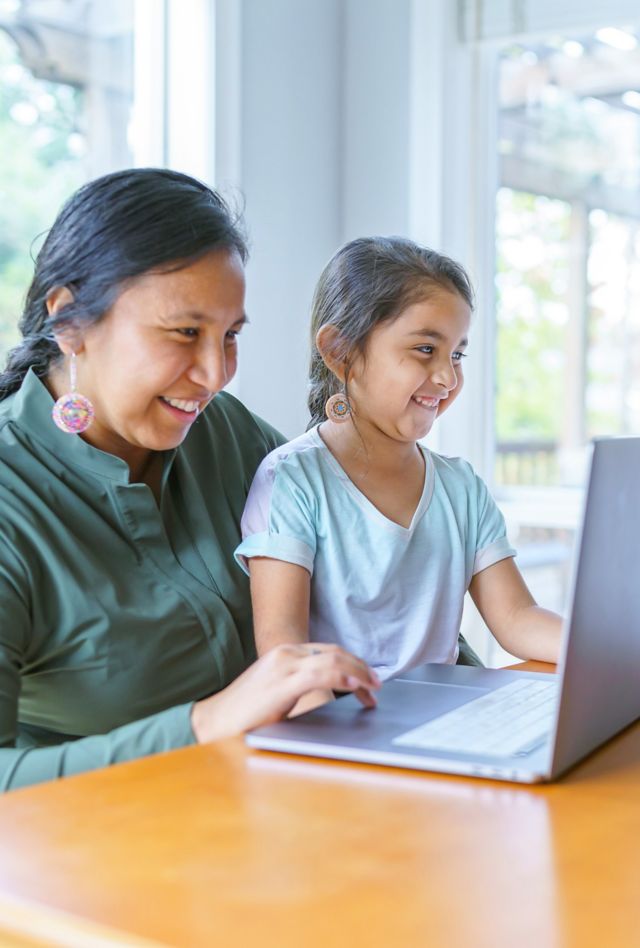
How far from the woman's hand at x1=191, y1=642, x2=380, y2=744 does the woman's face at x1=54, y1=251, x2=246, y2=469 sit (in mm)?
417

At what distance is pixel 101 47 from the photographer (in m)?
2.92

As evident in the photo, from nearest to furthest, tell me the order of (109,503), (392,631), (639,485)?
(639,485) < (109,503) < (392,631)

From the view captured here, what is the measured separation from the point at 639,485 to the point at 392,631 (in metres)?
0.64

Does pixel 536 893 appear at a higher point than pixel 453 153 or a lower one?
lower

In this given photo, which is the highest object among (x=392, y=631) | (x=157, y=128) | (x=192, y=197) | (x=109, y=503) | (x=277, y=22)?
(x=277, y=22)

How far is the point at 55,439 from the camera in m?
1.43

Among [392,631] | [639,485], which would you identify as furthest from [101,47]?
[639,485]

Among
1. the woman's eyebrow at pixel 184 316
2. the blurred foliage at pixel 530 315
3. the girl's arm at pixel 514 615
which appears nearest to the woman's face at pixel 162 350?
the woman's eyebrow at pixel 184 316

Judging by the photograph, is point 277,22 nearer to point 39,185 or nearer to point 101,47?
point 101,47

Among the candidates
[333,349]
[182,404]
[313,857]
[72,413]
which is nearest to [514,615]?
[333,349]

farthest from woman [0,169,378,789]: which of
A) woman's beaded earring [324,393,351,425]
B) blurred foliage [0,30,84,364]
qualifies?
blurred foliage [0,30,84,364]

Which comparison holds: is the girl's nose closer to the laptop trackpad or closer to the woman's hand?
the laptop trackpad

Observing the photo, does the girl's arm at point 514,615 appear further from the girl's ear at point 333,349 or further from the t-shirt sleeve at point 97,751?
the t-shirt sleeve at point 97,751

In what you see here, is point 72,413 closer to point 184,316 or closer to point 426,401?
point 184,316
